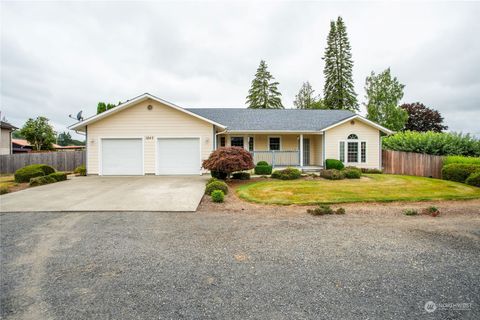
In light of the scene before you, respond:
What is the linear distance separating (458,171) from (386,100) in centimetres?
1789

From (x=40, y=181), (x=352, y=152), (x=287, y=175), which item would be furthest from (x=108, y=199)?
(x=352, y=152)

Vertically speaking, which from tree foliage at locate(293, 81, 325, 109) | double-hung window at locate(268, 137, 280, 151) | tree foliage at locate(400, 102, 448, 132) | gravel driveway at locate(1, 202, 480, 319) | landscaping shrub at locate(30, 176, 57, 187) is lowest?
gravel driveway at locate(1, 202, 480, 319)

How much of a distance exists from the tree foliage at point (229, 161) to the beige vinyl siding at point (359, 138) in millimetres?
7391

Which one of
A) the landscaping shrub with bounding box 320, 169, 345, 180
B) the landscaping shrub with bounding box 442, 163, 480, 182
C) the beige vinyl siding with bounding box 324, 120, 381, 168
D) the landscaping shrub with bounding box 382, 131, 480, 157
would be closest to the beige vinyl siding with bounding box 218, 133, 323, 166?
the beige vinyl siding with bounding box 324, 120, 381, 168

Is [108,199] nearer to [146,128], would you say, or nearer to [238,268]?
[238,268]

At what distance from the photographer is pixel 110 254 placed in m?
3.89

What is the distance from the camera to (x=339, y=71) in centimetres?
3572

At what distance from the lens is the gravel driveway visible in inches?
98.0

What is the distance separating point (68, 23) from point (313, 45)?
39119 mm

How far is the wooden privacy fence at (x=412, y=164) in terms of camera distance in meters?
13.3

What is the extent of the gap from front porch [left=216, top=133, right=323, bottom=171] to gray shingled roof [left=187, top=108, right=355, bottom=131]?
761mm

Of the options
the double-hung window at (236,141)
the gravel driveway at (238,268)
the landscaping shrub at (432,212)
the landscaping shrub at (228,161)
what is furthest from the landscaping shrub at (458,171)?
the double-hung window at (236,141)

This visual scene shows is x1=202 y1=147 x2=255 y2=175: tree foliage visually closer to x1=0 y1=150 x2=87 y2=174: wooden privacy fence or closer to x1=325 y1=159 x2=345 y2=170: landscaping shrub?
x1=325 y1=159 x2=345 y2=170: landscaping shrub

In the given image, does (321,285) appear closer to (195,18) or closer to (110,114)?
(110,114)
